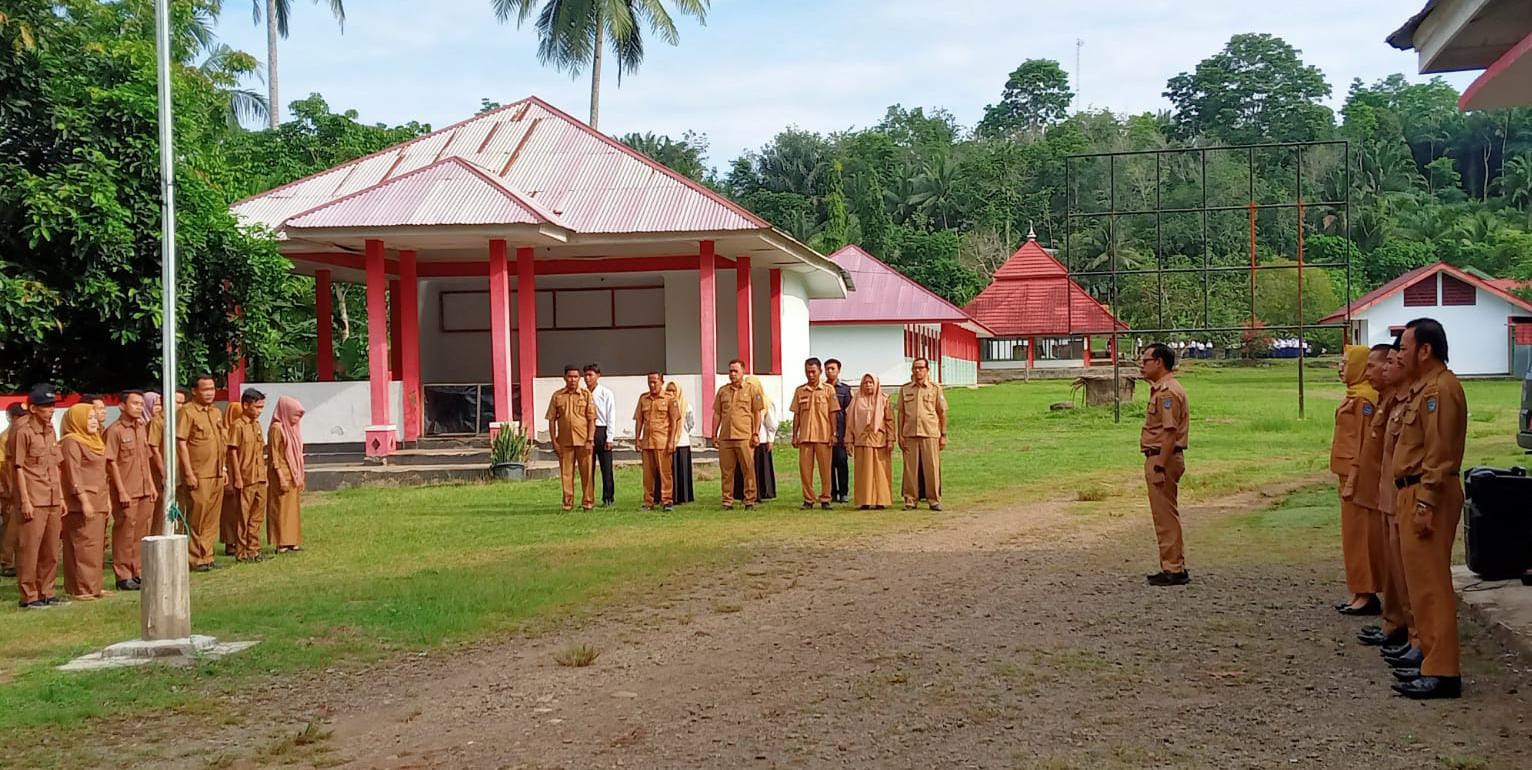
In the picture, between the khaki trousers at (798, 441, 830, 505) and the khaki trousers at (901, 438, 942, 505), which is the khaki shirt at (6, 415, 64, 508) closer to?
the khaki trousers at (798, 441, 830, 505)

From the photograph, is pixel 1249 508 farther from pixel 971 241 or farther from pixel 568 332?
pixel 971 241

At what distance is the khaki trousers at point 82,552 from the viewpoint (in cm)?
1026

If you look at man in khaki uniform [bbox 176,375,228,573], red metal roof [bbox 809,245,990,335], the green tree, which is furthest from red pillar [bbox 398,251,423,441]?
the green tree

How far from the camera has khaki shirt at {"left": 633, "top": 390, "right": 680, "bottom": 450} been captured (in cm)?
1470

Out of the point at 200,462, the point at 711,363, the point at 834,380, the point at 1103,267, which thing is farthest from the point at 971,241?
the point at 200,462

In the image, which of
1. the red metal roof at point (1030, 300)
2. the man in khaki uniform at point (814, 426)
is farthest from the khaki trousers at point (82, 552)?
the red metal roof at point (1030, 300)

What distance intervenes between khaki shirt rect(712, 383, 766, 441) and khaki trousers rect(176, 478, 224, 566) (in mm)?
5203

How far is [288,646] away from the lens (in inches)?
316

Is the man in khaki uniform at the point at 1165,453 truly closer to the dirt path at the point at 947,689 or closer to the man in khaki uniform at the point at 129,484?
the dirt path at the point at 947,689

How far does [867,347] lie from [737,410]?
30.5 metres

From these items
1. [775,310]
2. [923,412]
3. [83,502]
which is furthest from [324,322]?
[83,502]

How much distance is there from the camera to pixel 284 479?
40.4 feet

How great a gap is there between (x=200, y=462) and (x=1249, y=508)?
32.3 feet

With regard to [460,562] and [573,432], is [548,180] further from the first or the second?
[460,562]
